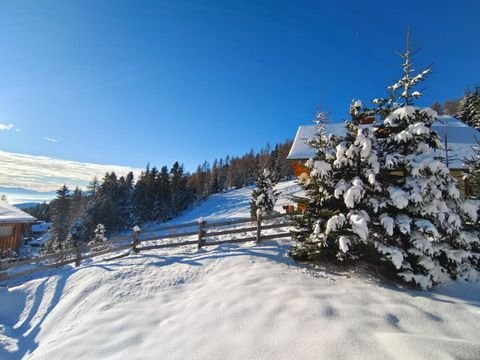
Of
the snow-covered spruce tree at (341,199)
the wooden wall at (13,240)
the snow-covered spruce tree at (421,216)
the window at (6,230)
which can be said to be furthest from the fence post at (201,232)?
the wooden wall at (13,240)

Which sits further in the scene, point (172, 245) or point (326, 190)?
point (172, 245)

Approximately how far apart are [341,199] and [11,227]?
68.4 ft

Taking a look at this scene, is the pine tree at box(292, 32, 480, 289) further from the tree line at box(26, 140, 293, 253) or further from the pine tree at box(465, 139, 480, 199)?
the tree line at box(26, 140, 293, 253)

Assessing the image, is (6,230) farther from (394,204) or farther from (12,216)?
(394,204)

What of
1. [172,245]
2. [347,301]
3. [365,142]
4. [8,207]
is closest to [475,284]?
[347,301]

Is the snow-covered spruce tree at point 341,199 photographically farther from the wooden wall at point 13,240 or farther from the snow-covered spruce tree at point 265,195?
the wooden wall at point 13,240

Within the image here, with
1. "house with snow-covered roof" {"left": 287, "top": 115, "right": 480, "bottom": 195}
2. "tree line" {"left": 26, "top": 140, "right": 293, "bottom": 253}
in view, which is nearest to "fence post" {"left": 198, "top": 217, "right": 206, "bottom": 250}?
"house with snow-covered roof" {"left": 287, "top": 115, "right": 480, "bottom": 195}

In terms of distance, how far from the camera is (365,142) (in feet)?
23.6

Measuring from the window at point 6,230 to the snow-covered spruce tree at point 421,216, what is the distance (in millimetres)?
21369

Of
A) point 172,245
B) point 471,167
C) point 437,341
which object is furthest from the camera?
point 172,245

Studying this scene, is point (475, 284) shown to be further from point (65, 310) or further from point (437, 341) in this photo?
point (65, 310)

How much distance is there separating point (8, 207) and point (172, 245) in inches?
645

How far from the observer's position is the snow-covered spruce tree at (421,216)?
6.59 meters

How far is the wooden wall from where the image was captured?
1734 cm
